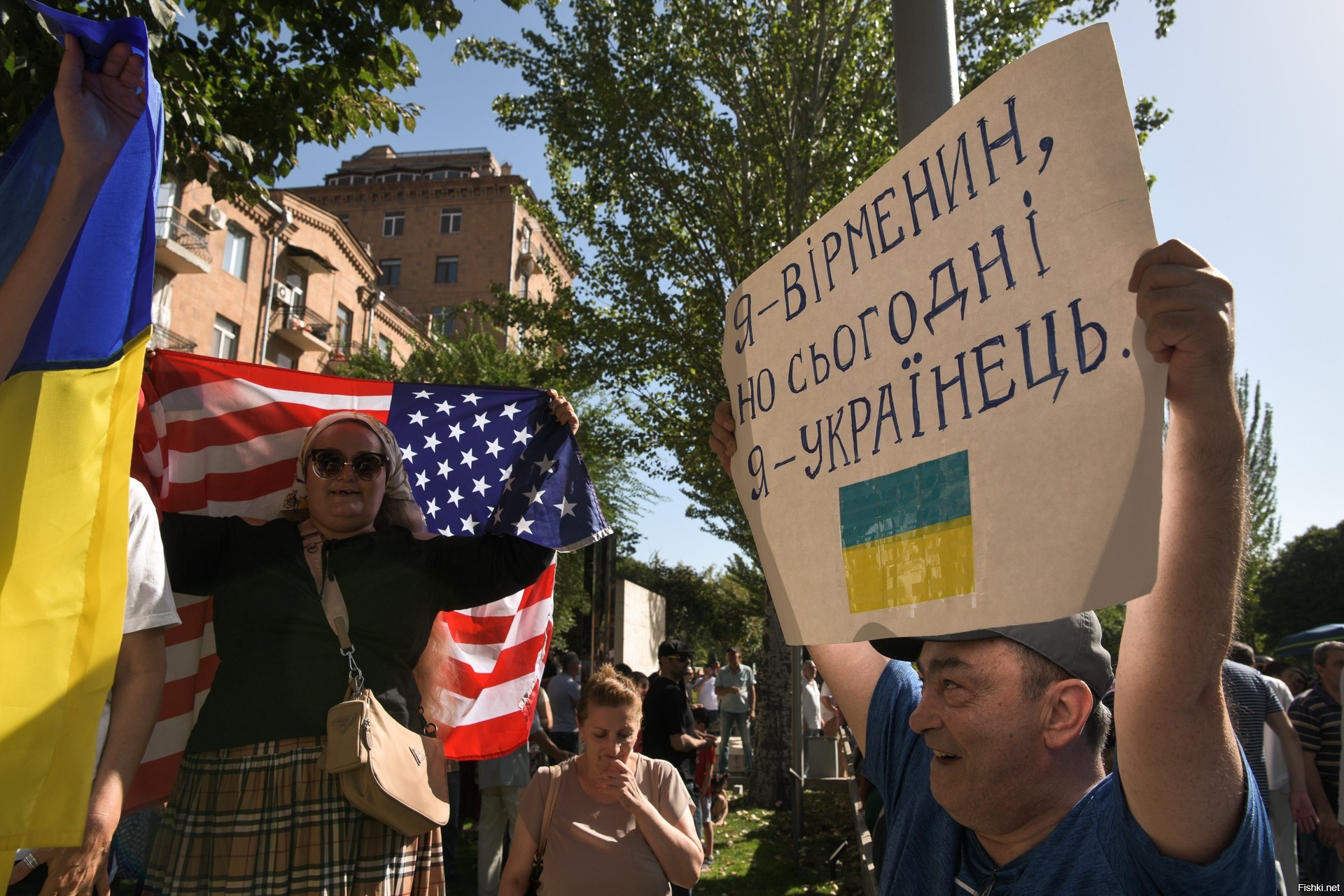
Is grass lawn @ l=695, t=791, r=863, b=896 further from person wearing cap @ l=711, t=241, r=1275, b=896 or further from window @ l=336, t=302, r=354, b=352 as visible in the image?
window @ l=336, t=302, r=354, b=352

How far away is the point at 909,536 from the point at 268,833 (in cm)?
183

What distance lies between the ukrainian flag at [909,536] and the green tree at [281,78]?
4.95 m

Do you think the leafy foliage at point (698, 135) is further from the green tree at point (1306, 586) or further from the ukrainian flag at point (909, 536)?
the green tree at point (1306, 586)

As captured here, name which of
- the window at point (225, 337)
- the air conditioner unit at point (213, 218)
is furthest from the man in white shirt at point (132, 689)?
the window at point (225, 337)

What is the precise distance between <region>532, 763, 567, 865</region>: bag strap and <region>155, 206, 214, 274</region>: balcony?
903 inches

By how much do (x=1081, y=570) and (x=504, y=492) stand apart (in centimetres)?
287

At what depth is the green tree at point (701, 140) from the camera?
36.7 feet

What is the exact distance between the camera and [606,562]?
581 inches

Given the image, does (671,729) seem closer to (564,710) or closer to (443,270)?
(564,710)

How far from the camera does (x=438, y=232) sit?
4334 centimetres

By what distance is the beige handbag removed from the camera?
2.43 meters

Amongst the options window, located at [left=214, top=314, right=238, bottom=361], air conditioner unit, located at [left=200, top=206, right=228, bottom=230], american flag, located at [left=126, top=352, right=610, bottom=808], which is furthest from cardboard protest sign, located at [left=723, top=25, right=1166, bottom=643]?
window, located at [left=214, top=314, right=238, bottom=361]

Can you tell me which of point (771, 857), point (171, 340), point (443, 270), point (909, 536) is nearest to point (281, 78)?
point (909, 536)

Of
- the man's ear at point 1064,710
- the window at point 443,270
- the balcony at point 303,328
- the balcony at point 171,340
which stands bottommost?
the man's ear at point 1064,710
